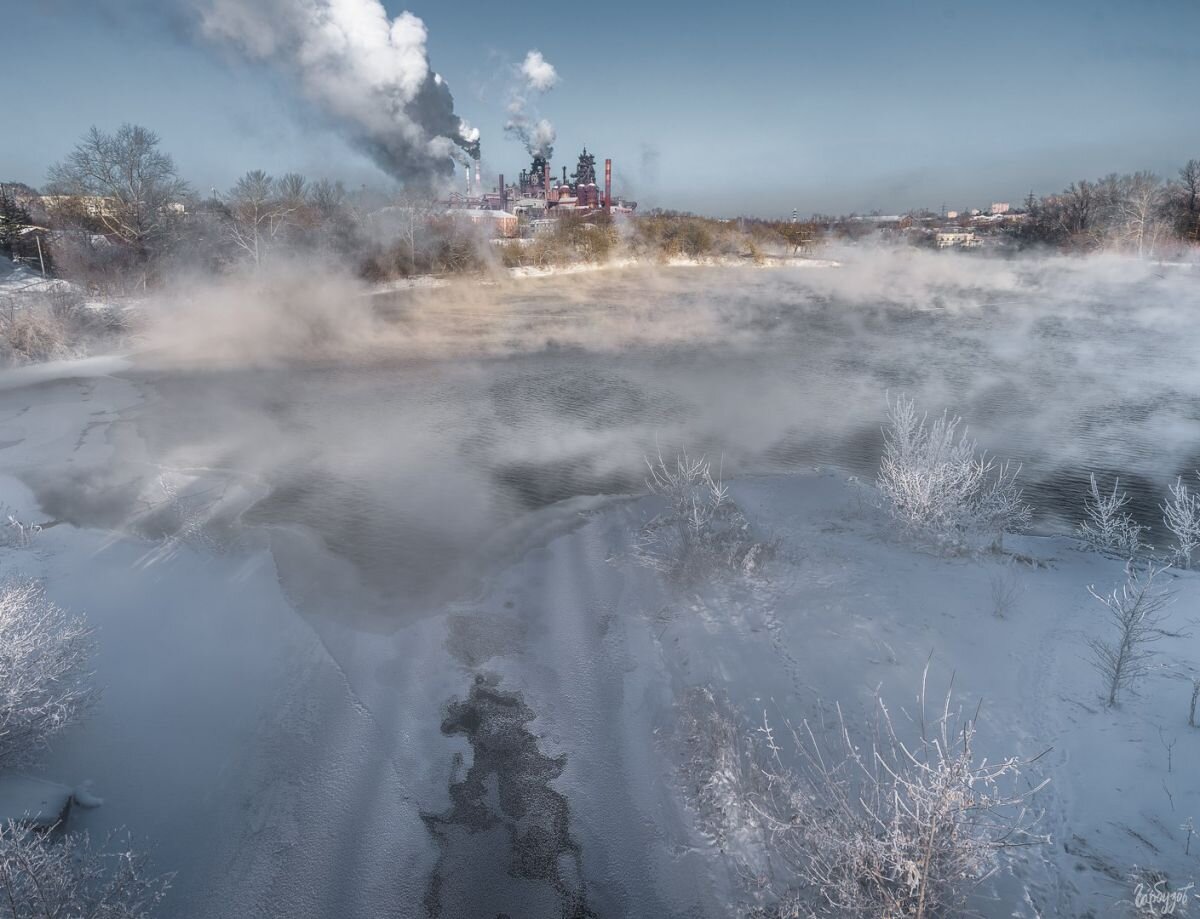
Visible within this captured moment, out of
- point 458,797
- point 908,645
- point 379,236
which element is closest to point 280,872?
point 458,797

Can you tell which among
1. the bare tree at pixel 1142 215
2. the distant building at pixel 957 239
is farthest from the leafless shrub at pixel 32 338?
the distant building at pixel 957 239

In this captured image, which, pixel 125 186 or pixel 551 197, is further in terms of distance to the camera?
pixel 551 197

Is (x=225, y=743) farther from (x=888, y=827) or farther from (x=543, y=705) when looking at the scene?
(x=888, y=827)

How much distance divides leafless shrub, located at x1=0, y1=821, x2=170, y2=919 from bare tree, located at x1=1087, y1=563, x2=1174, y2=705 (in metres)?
6.95

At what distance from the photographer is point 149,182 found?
2578 cm

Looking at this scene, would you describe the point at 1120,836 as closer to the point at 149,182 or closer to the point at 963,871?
the point at 963,871

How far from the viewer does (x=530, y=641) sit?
6.88m

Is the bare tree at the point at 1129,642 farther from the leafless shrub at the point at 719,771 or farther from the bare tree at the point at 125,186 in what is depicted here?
the bare tree at the point at 125,186

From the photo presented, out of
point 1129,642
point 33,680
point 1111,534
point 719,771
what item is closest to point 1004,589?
point 1129,642

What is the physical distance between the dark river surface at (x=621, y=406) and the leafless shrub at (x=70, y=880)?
134 inches

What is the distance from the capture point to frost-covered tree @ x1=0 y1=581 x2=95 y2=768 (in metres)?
5.01

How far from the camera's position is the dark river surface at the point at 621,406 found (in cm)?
999

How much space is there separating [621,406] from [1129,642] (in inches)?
414

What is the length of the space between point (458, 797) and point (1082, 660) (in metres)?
5.41
